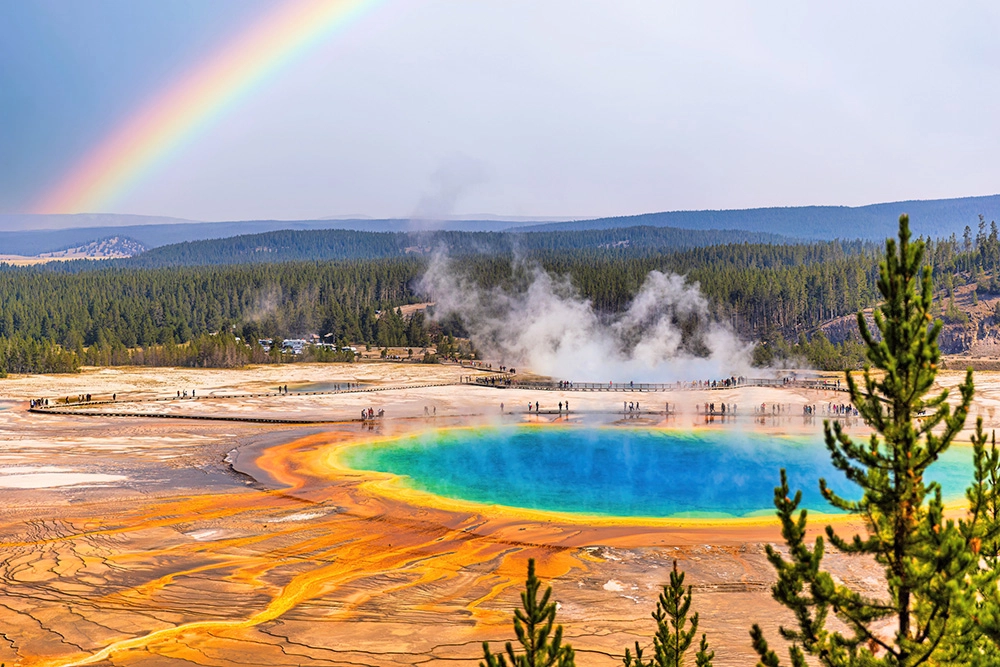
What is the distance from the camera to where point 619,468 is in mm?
39938

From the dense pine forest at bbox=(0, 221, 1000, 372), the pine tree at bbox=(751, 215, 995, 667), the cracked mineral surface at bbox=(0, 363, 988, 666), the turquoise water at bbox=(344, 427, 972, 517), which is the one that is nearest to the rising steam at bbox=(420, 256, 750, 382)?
the dense pine forest at bbox=(0, 221, 1000, 372)

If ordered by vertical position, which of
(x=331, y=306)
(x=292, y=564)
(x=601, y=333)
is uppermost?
(x=331, y=306)

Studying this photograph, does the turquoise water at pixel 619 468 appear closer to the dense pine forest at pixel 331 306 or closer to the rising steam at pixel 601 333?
the rising steam at pixel 601 333

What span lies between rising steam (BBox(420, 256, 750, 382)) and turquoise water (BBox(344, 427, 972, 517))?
87.8 ft

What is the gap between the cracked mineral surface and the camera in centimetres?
1870

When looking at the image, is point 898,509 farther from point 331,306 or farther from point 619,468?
point 331,306

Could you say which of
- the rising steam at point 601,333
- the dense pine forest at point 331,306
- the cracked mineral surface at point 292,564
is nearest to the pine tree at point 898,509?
the cracked mineral surface at point 292,564

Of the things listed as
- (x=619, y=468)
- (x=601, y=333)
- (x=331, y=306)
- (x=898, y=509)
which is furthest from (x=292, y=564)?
(x=331, y=306)

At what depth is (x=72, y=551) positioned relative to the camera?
25.0m

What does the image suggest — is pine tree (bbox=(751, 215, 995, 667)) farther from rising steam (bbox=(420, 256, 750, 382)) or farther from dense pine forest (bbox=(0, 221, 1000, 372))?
dense pine forest (bbox=(0, 221, 1000, 372))

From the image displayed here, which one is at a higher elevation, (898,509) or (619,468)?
(898,509)

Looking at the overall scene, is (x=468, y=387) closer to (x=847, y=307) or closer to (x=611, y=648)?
(x=611, y=648)

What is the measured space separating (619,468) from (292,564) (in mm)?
19454

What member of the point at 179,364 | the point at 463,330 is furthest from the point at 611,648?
the point at 463,330
